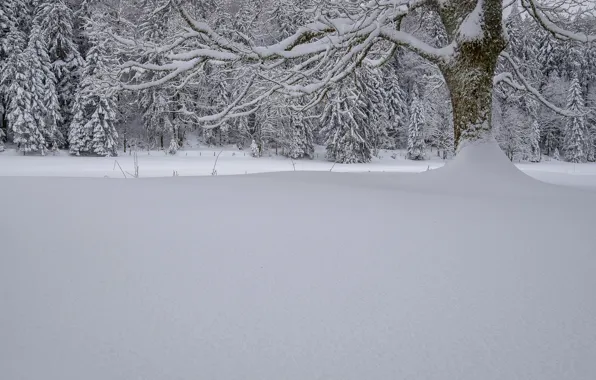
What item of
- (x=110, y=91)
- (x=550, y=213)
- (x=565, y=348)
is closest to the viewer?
(x=565, y=348)

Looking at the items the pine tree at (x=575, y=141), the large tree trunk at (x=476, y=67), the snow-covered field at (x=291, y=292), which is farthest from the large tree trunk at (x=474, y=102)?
the pine tree at (x=575, y=141)

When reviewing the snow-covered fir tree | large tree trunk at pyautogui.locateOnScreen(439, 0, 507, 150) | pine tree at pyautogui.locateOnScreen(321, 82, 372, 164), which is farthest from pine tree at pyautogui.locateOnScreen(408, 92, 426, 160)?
the snow-covered fir tree

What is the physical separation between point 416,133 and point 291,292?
111 feet

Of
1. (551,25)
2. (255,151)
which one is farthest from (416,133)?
(551,25)

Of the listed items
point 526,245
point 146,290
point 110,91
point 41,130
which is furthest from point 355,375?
point 41,130

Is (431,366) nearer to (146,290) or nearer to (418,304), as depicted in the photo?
(418,304)

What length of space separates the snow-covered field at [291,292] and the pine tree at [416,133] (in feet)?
105

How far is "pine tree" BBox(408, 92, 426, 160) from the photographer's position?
32688 millimetres

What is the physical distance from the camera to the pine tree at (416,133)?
3269cm

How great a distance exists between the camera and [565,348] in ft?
3.10

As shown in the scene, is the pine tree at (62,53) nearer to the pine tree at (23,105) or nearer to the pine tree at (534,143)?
the pine tree at (23,105)

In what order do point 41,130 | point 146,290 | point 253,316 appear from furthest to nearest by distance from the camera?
1. point 41,130
2. point 146,290
3. point 253,316

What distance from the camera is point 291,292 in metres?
1.27

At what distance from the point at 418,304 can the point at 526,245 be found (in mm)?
1045
